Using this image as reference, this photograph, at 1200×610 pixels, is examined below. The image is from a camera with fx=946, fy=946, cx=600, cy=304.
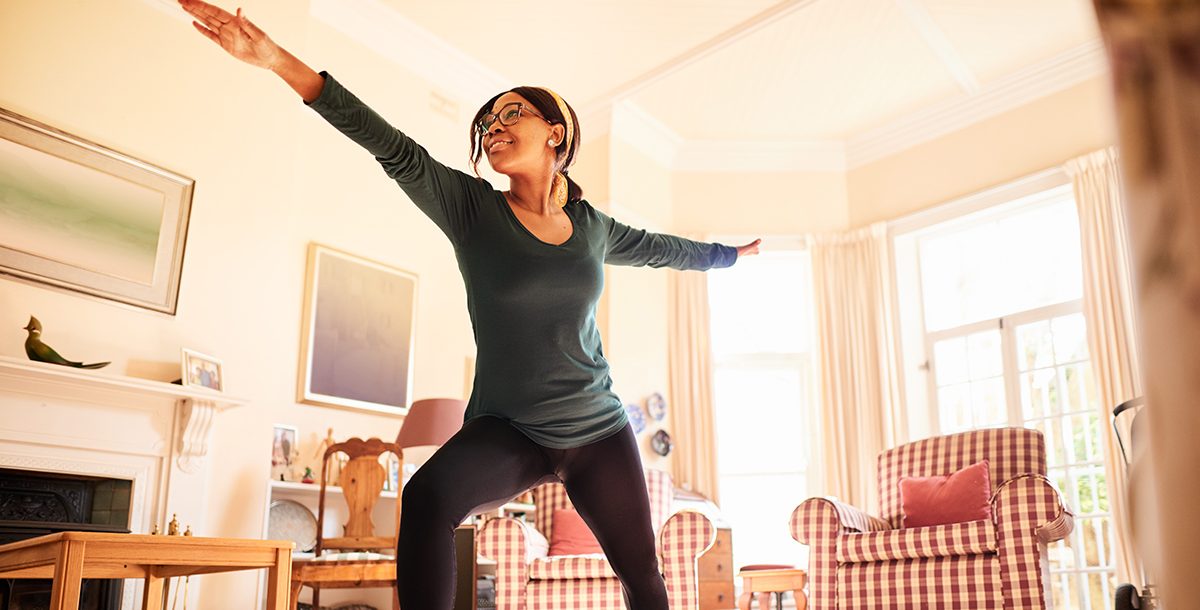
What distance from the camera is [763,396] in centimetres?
684

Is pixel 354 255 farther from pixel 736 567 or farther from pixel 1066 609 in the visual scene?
pixel 1066 609

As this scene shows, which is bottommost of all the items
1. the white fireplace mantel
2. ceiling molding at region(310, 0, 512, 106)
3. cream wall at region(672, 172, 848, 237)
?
the white fireplace mantel

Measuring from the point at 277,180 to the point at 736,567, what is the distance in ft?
12.7

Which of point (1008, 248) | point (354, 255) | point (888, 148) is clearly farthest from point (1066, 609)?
point (354, 255)

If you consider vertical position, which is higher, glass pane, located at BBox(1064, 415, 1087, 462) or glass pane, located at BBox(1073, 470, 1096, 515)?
glass pane, located at BBox(1064, 415, 1087, 462)

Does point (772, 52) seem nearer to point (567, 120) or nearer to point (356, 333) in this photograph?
point (356, 333)

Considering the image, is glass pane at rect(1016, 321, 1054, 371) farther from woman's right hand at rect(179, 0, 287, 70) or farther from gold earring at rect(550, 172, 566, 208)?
woman's right hand at rect(179, 0, 287, 70)

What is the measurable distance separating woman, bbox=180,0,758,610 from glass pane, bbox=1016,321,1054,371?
4.80m

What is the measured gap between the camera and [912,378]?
21.1ft

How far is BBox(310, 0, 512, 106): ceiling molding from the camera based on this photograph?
18.1 ft

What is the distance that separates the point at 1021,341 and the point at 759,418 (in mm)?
1823

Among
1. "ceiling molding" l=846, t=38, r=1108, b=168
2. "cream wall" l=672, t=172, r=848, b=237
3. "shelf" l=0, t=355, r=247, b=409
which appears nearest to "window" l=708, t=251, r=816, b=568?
"cream wall" l=672, t=172, r=848, b=237

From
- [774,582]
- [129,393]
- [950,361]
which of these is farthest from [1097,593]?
[129,393]

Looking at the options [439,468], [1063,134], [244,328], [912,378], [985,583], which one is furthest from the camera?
[912,378]
